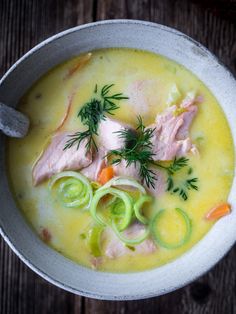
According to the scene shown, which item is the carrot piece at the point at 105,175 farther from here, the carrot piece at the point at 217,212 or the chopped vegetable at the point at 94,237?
the carrot piece at the point at 217,212

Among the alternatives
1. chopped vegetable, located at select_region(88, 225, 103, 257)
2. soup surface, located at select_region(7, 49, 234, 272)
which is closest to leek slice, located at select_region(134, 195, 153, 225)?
soup surface, located at select_region(7, 49, 234, 272)

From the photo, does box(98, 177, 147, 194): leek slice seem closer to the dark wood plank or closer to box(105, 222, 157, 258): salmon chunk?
box(105, 222, 157, 258): salmon chunk

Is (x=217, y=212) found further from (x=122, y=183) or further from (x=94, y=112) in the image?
(x=94, y=112)

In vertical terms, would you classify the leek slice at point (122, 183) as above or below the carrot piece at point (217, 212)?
above

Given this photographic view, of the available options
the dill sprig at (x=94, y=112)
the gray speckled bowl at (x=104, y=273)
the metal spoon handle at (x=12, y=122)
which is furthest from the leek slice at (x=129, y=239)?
the metal spoon handle at (x=12, y=122)

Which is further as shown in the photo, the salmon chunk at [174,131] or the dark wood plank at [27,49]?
the dark wood plank at [27,49]

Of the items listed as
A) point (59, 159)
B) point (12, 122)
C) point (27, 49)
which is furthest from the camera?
point (27, 49)

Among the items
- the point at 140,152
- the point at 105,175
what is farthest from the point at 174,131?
the point at 105,175
